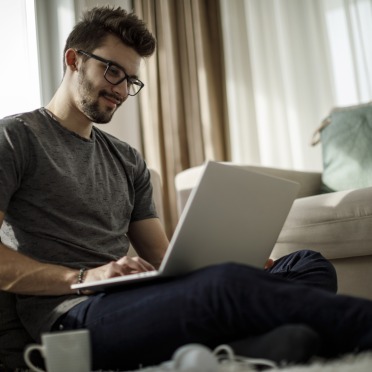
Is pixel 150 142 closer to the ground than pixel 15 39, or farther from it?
closer to the ground

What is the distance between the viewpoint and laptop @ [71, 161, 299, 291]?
1159 millimetres

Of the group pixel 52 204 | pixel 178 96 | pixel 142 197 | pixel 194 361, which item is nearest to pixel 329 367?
pixel 194 361

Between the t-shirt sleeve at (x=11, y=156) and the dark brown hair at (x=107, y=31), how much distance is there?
36cm

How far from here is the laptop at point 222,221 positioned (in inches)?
45.6

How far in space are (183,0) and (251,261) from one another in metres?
2.18

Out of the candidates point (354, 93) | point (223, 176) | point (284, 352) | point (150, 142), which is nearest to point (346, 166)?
point (354, 93)

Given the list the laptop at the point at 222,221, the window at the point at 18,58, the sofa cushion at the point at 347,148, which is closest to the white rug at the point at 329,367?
the laptop at the point at 222,221

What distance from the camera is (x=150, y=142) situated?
305 cm

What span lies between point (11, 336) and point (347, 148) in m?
1.65

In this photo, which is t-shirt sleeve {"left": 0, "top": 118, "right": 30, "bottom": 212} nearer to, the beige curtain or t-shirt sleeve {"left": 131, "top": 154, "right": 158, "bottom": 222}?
t-shirt sleeve {"left": 131, "top": 154, "right": 158, "bottom": 222}

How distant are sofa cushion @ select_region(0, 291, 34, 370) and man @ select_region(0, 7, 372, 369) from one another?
0.17 ft

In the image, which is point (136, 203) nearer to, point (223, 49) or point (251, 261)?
point (251, 261)

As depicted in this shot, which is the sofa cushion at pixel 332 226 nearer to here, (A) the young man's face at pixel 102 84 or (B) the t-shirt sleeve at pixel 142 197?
(B) the t-shirt sleeve at pixel 142 197

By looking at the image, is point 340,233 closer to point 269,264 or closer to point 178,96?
point 269,264
